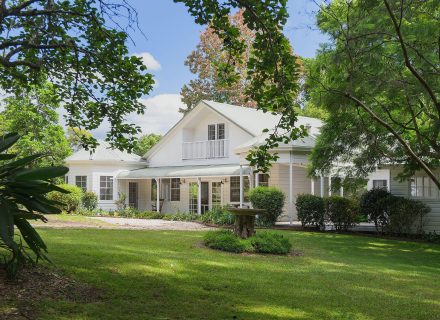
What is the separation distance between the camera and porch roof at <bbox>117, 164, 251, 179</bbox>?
24.9m

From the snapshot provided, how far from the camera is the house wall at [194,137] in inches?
1051

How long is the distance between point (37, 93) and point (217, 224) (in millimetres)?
12699

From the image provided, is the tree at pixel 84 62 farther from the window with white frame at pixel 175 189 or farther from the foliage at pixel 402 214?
the window with white frame at pixel 175 189

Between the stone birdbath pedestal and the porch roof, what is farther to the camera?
the porch roof

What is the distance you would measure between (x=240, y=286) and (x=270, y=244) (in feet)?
15.5

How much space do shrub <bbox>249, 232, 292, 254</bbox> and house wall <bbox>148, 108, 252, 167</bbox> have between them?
43.9ft

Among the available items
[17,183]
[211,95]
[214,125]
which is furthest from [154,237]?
[211,95]

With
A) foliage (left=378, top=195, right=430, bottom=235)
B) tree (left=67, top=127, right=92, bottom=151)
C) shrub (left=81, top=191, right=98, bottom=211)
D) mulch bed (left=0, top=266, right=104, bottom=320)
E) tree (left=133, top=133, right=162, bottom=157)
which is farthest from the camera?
tree (left=133, top=133, right=162, bottom=157)

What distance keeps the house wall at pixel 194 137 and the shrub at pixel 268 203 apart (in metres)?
5.20

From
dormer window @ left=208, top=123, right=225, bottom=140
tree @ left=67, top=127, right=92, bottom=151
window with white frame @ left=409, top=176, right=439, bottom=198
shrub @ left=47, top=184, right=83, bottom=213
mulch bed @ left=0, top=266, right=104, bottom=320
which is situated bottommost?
mulch bed @ left=0, top=266, right=104, bottom=320

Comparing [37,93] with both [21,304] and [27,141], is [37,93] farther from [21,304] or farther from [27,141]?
[21,304]

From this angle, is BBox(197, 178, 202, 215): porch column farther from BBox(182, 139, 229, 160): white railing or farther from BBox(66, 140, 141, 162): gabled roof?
BBox(66, 140, 141, 162): gabled roof

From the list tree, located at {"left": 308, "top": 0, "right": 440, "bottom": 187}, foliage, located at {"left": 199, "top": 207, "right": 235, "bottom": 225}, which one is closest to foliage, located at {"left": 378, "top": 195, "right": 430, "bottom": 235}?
tree, located at {"left": 308, "top": 0, "right": 440, "bottom": 187}

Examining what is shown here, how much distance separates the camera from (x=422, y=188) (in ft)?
65.9
